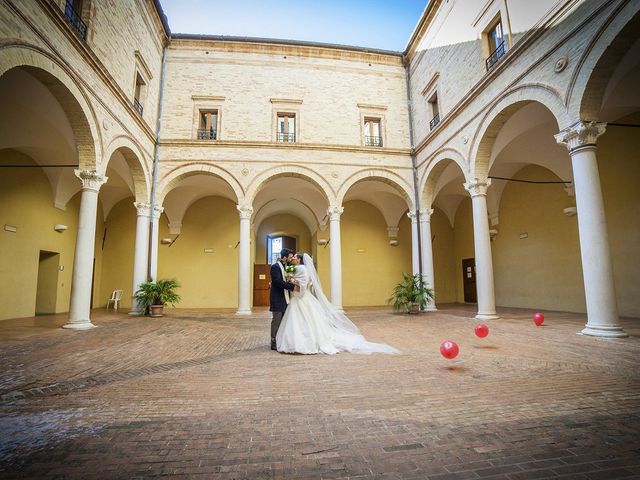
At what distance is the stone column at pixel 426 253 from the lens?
44.5ft

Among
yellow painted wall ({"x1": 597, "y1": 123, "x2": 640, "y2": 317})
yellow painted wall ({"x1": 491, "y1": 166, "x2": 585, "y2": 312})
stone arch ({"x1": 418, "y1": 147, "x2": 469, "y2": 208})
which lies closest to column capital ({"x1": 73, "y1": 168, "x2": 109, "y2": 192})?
stone arch ({"x1": 418, "y1": 147, "x2": 469, "y2": 208})

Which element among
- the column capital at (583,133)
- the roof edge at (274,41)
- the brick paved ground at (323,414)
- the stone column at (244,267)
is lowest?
the brick paved ground at (323,414)

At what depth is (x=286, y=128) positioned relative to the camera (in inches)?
568

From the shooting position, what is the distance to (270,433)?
2.66m

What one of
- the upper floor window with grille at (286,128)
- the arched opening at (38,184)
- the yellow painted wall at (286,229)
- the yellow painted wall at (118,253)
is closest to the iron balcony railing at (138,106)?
the arched opening at (38,184)

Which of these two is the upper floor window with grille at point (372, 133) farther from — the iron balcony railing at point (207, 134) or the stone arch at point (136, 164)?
the stone arch at point (136, 164)

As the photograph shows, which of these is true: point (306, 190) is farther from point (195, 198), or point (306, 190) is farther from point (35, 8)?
point (35, 8)

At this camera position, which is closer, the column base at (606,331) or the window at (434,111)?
the column base at (606,331)

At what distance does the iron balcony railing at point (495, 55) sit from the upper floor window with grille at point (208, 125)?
10457mm

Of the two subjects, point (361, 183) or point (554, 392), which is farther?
point (361, 183)

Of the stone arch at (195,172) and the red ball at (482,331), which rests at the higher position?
the stone arch at (195,172)

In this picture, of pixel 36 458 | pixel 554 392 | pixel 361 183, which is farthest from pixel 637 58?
pixel 36 458

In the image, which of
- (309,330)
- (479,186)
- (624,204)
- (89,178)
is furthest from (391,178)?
(89,178)

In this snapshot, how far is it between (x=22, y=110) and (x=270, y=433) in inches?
448
